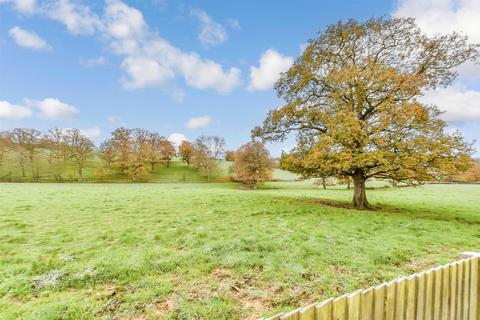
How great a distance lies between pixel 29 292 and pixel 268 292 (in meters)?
4.54

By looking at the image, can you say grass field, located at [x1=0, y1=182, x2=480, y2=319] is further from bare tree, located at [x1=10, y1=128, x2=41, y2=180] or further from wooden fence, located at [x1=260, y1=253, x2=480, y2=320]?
bare tree, located at [x1=10, y1=128, x2=41, y2=180]

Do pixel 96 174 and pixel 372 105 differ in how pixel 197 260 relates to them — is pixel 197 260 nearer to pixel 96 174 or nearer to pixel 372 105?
pixel 372 105

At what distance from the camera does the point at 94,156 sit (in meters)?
57.2

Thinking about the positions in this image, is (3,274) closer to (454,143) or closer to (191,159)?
(454,143)

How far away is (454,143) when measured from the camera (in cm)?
1237

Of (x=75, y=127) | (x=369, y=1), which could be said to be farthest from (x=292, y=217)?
(x=75, y=127)

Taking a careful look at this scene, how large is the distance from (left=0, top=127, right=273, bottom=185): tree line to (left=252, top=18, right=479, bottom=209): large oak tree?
28.0 meters

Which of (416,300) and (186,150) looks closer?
(416,300)

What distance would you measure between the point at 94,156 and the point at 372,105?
201 ft

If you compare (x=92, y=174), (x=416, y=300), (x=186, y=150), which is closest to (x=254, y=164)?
(x=186, y=150)

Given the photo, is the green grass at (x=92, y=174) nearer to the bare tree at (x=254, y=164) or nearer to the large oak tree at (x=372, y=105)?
the bare tree at (x=254, y=164)

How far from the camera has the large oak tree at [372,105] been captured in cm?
1260

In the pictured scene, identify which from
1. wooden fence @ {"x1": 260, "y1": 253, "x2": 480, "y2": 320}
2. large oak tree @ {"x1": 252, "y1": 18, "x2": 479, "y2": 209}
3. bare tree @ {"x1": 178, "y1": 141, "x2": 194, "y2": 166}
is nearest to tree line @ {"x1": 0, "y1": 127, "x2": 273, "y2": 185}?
bare tree @ {"x1": 178, "y1": 141, "x2": 194, "y2": 166}

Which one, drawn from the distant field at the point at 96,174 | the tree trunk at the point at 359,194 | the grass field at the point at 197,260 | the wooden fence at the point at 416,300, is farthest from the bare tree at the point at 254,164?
the wooden fence at the point at 416,300
